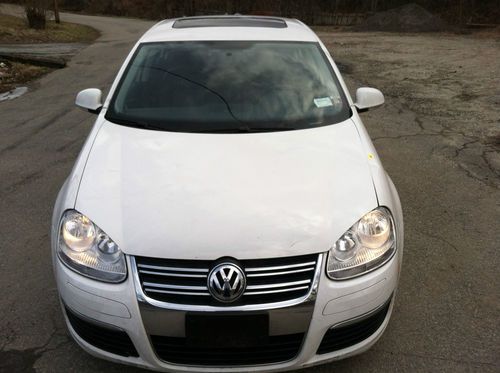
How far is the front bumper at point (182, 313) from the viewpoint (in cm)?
209

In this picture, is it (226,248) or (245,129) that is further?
(245,129)

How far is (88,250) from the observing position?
2.23 meters

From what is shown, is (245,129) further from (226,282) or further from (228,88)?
(226,282)

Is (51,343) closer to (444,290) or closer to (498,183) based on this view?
(444,290)

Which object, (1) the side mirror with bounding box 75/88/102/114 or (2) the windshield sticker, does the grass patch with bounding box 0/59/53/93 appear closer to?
(1) the side mirror with bounding box 75/88/102/114

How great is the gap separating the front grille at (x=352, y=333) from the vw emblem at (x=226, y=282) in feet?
1.52

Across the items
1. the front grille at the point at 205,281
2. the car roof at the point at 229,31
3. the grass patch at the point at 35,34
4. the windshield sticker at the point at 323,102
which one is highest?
the car roof at the point at 229,31

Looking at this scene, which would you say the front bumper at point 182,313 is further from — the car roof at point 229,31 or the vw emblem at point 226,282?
the car roof at point 229,31

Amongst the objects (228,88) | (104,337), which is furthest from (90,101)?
(104,337)

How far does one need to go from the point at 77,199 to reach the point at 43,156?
363 cm

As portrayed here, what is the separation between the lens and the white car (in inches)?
81.6

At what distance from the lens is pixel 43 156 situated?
5.66m

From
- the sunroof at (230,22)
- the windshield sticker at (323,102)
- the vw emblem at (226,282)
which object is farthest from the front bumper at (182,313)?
the sunroof at (230,22)

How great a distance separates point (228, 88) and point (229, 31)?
71 centimetres
